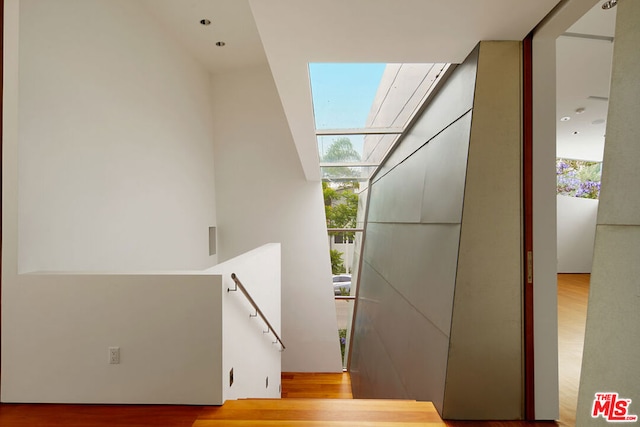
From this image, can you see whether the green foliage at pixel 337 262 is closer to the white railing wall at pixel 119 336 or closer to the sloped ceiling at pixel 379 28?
the sloped ceiling at pixel 379 28

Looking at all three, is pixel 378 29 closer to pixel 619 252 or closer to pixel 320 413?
pixel 619 252

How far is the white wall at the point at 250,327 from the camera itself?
2779 mm

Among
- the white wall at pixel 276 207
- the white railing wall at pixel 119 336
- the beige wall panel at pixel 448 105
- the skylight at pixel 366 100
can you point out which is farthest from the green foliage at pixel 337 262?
the white railing wall at pixel 119 336

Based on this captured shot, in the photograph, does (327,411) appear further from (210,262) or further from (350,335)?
(350,335)

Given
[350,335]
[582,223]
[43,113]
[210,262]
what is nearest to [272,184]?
[210,262]

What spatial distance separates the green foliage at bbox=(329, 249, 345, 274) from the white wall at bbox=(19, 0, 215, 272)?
3465mm

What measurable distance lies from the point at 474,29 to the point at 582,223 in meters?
10.3

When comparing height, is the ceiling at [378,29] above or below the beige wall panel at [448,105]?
above

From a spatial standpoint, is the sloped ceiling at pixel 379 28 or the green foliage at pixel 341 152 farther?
the green foliage at pixel 341 152

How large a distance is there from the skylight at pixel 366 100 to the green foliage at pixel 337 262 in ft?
11.7

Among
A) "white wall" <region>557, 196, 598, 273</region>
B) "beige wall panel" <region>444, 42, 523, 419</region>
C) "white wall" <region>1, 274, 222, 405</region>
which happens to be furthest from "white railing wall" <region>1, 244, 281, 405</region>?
"white wall" <region>557, 196, 598, 273</region>

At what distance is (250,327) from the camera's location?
12.0ft

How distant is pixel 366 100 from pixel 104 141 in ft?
9.46

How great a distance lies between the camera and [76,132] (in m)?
3.58
